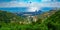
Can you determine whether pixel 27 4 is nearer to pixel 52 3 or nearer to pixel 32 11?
pixel 32 11

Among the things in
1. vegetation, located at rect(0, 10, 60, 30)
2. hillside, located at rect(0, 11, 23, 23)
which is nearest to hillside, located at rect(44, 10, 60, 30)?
vegetation, located at rect(0, 10, 60, 30)

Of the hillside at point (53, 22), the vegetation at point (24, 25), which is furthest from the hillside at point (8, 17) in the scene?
the hillside at point (53, 22)

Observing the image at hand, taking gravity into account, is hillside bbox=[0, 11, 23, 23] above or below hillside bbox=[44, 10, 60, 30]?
above

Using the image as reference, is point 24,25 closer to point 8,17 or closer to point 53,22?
point 8,17

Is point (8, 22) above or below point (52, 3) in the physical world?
below

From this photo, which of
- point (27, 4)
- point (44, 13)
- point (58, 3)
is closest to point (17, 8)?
point (27, 4)

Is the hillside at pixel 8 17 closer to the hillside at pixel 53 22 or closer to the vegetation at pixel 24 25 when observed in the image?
the vegetation at pixel 24 25

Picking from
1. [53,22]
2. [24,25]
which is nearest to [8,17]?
[24,25]

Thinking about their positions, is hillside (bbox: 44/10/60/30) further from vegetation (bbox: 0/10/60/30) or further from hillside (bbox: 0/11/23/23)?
hillside (bbox: 0/11/23/23)
